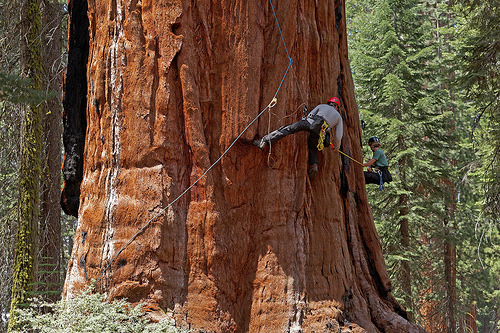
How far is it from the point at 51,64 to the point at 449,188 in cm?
1614

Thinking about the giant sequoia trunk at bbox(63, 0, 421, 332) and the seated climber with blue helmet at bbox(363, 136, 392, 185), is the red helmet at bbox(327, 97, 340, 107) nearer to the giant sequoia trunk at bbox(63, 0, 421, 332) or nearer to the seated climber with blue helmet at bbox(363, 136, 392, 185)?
the giant sequoia trunk at bbox(63, 0, 421, 332)

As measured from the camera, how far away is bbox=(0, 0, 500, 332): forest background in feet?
31.0

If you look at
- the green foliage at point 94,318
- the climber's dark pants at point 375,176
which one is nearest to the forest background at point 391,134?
the climber's dark pants at point 375,176

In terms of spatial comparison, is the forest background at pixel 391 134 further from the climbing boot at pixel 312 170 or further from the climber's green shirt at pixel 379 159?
the climbing boot at pixel 312 170

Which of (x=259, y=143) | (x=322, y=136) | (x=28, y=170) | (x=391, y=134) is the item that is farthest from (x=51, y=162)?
(x=391, y=134)

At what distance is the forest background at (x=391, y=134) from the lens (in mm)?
9438

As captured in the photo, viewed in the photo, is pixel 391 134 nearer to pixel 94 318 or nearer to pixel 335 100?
pixel 335 100

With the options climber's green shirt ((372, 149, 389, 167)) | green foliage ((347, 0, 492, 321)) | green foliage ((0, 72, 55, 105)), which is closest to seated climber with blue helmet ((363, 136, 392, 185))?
climber's green shirt ((372, 149, 389, 167))

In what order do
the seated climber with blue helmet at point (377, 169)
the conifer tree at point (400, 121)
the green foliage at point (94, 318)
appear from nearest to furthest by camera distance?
the green foliage at point (94, 318), the seated climber with blue helmet at point (377, 169), the conifer tree at point (400, 121)

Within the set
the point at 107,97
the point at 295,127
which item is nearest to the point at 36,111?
the point at 107,97

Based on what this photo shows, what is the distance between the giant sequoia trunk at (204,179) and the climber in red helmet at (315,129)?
0.13 m

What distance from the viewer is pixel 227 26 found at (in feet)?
18.5

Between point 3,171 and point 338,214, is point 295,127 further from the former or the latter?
point 3,171

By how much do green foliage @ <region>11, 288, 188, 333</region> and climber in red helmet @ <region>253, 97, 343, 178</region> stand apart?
2234mm
